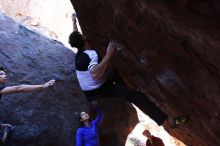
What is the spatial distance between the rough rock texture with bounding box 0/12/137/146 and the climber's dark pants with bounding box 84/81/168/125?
63.9 inches

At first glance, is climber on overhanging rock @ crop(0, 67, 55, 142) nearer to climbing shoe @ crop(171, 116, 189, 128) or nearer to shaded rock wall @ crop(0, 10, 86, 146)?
shaded rock wall @ crop(0, 10, 86, 146)

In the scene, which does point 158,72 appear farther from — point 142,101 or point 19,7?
point 19,7

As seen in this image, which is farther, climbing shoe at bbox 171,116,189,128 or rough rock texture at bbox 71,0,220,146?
climbing shoe at bbox 171,116,189,128

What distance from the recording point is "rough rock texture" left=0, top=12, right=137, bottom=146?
7.71 m

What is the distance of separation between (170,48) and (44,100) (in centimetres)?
353

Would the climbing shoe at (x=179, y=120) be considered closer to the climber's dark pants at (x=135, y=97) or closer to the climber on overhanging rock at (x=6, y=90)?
the climber's dark pants at (x=135, y=97)

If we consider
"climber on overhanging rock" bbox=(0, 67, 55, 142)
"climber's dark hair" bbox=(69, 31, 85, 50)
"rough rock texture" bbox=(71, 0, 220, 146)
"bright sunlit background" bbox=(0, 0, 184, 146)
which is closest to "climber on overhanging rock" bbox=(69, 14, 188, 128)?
"climber's dark hair" bbox=(69, 31, 85, 50)

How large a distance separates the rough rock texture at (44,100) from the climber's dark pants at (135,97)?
Answer: 1622 millimetres

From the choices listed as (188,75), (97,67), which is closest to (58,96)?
(97,67)

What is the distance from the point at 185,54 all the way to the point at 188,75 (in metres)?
0.47

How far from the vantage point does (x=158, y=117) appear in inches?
265

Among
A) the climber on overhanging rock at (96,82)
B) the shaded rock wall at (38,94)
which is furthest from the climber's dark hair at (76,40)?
the shaded rock wall at (38,94)

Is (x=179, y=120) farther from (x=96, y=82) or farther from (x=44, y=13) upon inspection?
(x=44, y=13)

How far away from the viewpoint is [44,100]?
8242 millimetres
